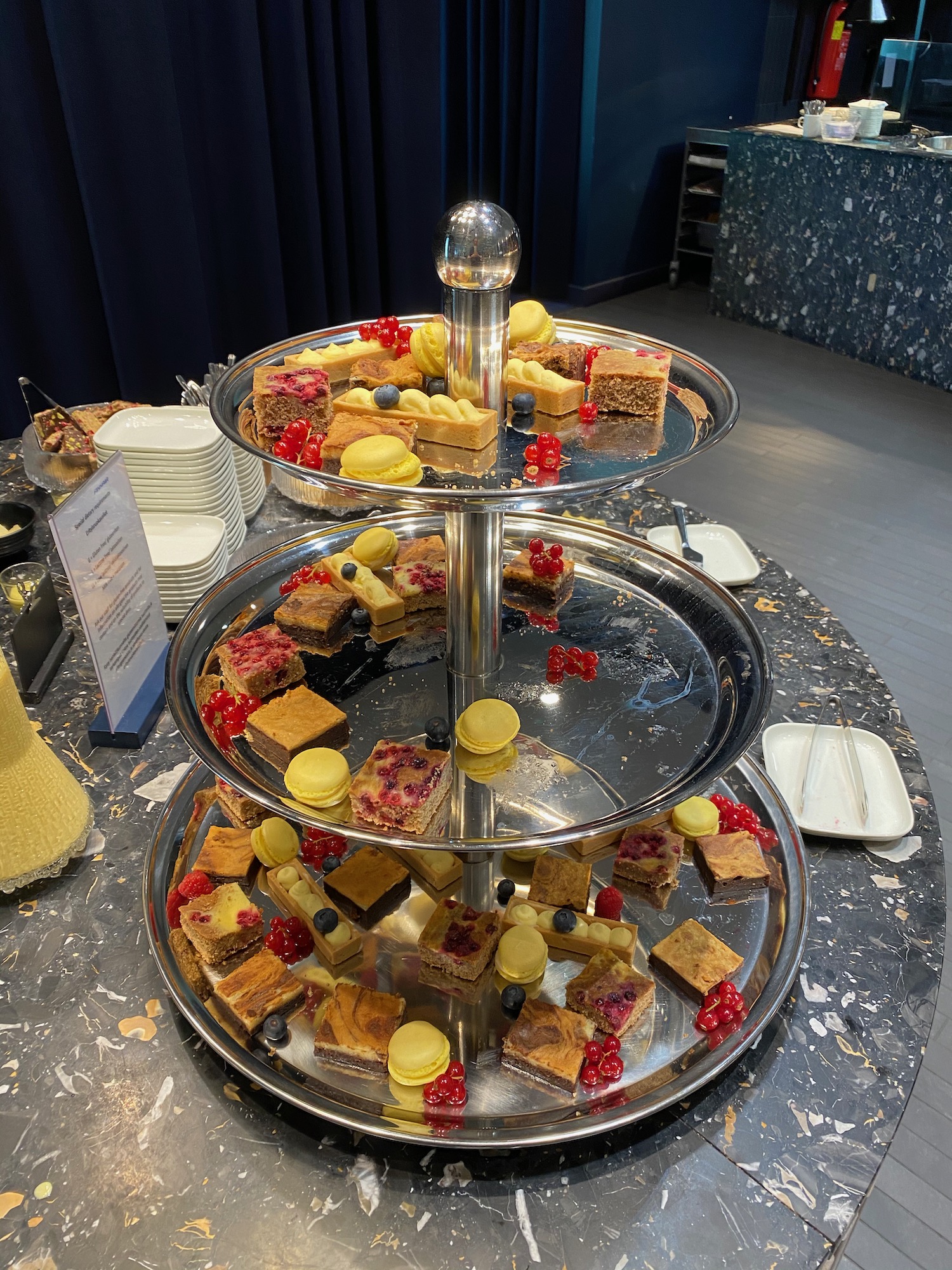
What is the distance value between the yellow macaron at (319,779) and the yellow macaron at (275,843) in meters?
0.18

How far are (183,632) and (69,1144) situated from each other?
0.56m

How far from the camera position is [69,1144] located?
0.94 meters

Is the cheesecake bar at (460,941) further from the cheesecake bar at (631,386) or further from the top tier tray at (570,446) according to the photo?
the cheesecake bar at (631,386)

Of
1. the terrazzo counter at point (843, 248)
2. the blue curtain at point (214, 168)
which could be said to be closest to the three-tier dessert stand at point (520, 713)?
the blue curtain at point (214, 168)

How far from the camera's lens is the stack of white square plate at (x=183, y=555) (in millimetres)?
1619

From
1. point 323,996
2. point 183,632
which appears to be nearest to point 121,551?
point 183,632

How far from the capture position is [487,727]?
42.3 inches

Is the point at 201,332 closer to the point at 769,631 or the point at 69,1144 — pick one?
the point at 769,631

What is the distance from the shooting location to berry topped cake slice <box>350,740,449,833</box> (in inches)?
39.4

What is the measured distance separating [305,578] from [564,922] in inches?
25.1

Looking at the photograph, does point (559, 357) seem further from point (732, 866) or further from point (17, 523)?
point (17, 523)

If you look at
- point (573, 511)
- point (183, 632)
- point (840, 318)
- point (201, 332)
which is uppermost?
point (183, 632)

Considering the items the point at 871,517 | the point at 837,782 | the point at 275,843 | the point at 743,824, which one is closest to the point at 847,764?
the point at 837,782

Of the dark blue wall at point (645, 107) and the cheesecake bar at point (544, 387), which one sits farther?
the dark blue wall at point (645, 107)
